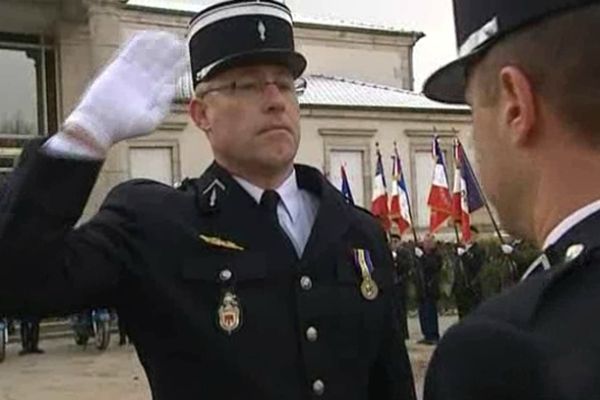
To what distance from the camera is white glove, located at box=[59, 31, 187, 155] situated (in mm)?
1966

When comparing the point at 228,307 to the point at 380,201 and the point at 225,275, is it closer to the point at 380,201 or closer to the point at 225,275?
the point at 225,275

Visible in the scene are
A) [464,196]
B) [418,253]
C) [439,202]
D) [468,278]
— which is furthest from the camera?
[439,202]

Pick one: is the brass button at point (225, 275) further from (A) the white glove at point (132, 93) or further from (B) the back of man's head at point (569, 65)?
(B) the back of man's head at point (569, 65)

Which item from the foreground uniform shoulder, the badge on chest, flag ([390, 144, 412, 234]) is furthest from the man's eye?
flag ([390, 144, 412, 234])

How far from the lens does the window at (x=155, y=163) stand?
22938mm

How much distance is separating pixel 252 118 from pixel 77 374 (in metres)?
11.4

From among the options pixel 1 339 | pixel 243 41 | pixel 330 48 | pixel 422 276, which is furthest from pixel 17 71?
pixel 243 41

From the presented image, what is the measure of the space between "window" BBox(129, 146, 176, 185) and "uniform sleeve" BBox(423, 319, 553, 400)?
21866 mm

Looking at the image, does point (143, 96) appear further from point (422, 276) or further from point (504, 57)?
point (422, 276)

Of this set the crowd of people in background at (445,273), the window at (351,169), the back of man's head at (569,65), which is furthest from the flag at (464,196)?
the back of man's head at (569,65)

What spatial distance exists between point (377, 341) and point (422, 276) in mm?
13578

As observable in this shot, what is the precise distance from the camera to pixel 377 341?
2.44 meters

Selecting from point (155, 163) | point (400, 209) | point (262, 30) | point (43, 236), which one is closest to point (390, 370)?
point (262, 30)

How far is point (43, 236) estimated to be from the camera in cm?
190
